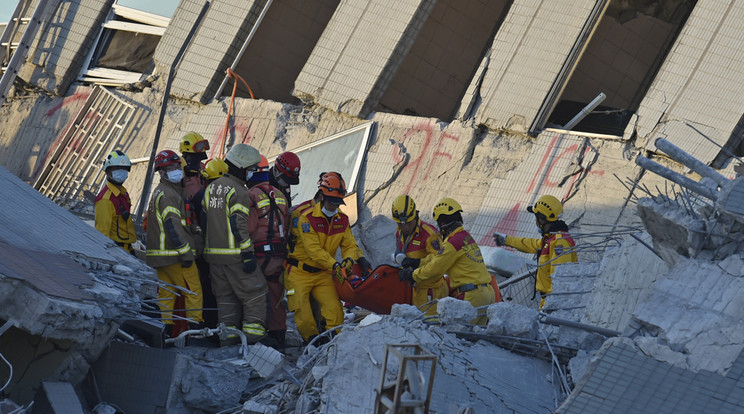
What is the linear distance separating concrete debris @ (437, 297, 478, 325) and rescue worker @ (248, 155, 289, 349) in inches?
94.6

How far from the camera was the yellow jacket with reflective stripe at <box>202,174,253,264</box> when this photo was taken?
8.22m

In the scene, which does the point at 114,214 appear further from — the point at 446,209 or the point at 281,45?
the point at 281,45

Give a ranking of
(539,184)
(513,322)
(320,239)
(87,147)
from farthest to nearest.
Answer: (87,147) → (539,184) → (320,239) → (513,322)

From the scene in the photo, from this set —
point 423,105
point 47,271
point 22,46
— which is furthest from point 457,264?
point 22,46

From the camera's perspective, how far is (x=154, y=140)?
13.7m

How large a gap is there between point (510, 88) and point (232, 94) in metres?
4.30

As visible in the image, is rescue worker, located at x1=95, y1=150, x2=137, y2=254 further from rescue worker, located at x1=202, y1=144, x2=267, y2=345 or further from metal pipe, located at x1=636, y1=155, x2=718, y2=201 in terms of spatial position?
metal pipe, located at x1=636, y1=155, x2=718, y2=201

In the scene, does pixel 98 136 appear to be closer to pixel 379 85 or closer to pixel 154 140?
pixel 154 140

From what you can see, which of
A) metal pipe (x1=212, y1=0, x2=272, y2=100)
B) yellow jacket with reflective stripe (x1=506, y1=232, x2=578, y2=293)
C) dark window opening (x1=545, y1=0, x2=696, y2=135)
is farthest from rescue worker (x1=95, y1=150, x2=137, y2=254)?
dark window opening (x1=545, y1=0, x2=696, y2=135)

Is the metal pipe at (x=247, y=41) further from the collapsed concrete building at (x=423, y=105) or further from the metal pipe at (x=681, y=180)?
the metal pipe at (x=681, y=180)

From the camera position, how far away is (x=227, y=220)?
8.25m

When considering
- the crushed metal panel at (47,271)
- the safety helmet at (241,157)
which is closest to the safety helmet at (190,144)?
the safety helmet at (241,157)

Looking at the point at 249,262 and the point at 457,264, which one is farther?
the point at 457,264

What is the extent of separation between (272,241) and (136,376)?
7.92 ft
